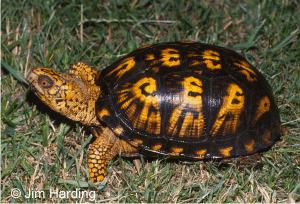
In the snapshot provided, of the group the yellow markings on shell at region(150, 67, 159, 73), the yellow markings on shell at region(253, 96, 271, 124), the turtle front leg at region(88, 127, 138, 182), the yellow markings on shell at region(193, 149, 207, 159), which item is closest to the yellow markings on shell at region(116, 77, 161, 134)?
the yellow markings on shell at region(150, 67, 159, 73)

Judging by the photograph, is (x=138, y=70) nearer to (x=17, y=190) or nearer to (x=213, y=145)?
(x=213, y=145)

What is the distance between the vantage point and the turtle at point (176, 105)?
329cm

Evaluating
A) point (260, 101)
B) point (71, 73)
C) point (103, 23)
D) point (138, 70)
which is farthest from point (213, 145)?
point (103, 23)

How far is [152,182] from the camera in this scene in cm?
336

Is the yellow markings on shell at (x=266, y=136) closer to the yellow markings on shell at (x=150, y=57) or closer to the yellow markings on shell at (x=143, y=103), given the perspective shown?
the yellow markings on shell at (x=143, y=103)

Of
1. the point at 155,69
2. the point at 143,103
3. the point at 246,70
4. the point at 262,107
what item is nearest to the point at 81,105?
the point at 143,103

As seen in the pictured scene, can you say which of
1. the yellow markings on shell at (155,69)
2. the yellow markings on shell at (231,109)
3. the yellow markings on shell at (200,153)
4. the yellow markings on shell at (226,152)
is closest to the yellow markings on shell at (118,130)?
the yellow markings on shell at (155,69)

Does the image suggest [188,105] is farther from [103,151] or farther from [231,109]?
[103,151]

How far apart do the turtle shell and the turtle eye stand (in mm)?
556

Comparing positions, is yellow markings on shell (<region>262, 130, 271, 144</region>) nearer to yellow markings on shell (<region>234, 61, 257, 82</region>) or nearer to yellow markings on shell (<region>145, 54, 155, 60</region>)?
yellow markings on shell (<region>234, 61, 257, 82</region>)

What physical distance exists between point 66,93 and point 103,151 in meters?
0.77

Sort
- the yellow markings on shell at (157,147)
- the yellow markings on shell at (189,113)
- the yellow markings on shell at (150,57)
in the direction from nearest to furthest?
the yellow markings on shell at (189,113) → the yellow markings on shell at (157,147) → the yellow markings on shell at (150,57)

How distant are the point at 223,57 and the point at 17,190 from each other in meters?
2.66

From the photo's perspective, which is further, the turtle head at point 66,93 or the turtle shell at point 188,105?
the turtle head at point 66,93
